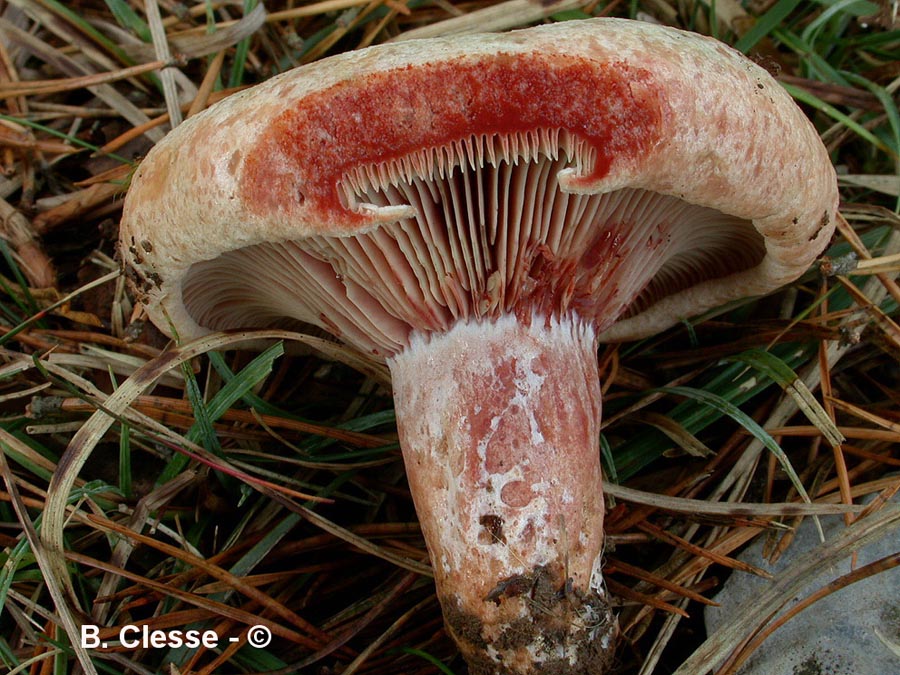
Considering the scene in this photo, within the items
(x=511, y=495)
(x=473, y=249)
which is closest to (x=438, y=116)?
(x=473, y=249)

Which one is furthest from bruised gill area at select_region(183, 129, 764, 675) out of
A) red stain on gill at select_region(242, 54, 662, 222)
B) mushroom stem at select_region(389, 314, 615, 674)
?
red stain on gill at select_region(242, 54, 662, 222)

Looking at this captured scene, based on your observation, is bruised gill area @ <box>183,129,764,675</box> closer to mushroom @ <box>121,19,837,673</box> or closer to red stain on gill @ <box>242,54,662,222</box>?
mushroom @ <box>121,19,837,673</box>

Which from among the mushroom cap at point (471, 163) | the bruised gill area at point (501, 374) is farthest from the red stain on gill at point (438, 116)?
the bruised gill area at point (501, 374)

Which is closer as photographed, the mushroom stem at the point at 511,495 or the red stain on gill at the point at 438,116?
the red stain on gill at the point at 438,116

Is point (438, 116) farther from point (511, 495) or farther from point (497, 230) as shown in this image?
point (511, 495)

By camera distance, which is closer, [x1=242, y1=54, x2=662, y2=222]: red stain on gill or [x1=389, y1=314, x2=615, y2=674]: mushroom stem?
[x1=242, y1=54, x2=662, y2=222]: red stain on gill

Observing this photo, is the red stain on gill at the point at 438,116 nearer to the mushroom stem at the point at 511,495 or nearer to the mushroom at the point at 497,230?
the mushroom at the point at 497,230
